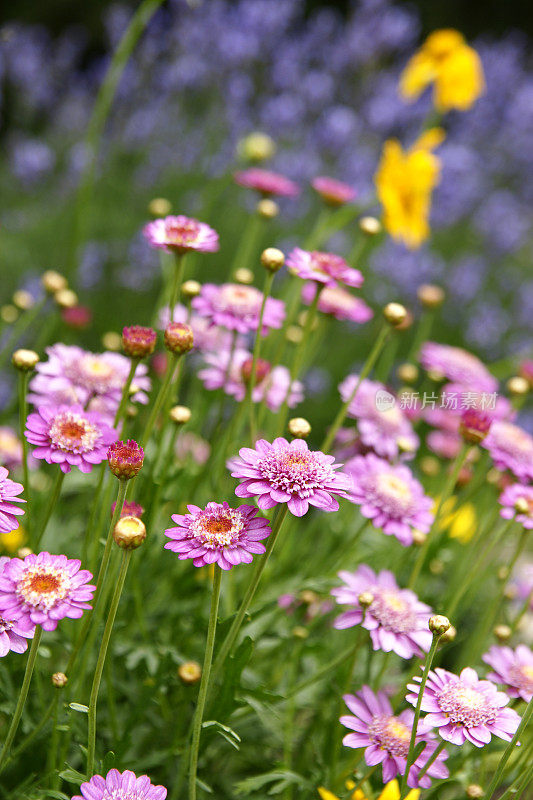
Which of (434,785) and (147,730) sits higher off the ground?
(434,785)

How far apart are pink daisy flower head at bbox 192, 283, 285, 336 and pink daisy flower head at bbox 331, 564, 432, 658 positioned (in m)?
0.43

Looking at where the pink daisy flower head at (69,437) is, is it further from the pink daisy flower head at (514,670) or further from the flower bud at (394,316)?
the pink daisy flower head at (514,670)

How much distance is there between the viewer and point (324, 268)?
1253 mm

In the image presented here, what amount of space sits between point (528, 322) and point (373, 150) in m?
1.41

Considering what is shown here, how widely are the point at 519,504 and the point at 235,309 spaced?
540 millimetres

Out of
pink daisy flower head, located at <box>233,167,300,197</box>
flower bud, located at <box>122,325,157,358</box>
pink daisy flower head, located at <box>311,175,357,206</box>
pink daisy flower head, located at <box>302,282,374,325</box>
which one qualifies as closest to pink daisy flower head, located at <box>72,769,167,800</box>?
flower bud, located at <box>122,325,157,358</box>

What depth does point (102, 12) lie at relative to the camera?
5.95m

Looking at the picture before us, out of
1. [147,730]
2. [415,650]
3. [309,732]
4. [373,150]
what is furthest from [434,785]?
[373,150]

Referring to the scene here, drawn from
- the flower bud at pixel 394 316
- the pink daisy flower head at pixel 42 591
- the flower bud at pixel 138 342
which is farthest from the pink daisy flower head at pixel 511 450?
the pink daisy flower head at pixel 42 591

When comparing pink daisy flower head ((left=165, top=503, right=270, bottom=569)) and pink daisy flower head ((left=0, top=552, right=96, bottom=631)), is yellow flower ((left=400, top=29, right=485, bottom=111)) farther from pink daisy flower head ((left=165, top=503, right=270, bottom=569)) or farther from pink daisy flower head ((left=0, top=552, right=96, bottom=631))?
pink daisy flower head ((left=0, top=552, right=96, bottom=631))

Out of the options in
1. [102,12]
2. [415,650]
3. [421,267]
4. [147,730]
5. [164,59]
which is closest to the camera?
→ [415,650]

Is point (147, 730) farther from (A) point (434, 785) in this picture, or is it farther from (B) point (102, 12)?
(B) point (102, 12)

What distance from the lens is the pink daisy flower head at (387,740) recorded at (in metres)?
1.02

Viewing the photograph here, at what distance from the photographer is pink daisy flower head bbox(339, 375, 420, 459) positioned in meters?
1.50
